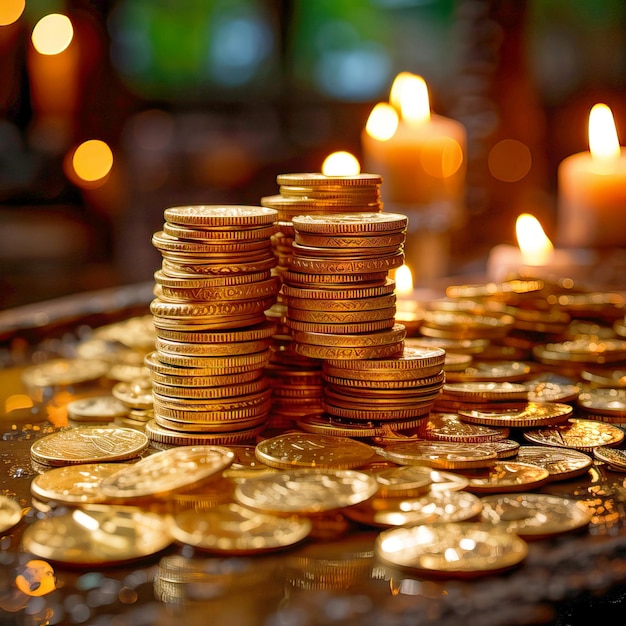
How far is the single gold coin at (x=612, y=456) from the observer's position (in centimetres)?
131

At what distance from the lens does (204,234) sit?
1383mm

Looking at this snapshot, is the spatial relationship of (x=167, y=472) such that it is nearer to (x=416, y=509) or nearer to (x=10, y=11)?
(x=416, y=509)

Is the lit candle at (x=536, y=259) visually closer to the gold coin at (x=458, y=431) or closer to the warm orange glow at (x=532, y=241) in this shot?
the warm orange glow at (x=532, y=241)

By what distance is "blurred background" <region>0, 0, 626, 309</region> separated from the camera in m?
4.26

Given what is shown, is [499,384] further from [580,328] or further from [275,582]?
[275,582]

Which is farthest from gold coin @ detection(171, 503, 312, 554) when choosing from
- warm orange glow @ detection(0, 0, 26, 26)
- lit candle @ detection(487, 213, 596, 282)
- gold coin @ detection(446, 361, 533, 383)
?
warm orange glow @ detection(0, 0, 26, 26)

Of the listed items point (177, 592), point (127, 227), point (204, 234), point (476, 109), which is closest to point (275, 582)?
point (177, 592)

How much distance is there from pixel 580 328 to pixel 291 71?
5847mm

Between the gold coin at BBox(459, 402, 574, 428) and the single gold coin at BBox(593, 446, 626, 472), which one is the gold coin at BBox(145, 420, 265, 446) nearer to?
the gold coin at BBox(459, 402, 574, 428)

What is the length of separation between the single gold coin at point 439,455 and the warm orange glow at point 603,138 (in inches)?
54.8

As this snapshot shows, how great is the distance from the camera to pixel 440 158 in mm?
2609

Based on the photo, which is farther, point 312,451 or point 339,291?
point 339,291

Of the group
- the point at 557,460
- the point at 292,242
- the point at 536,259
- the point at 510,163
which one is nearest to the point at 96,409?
the point at 292,242

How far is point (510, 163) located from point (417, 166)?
122 inches
